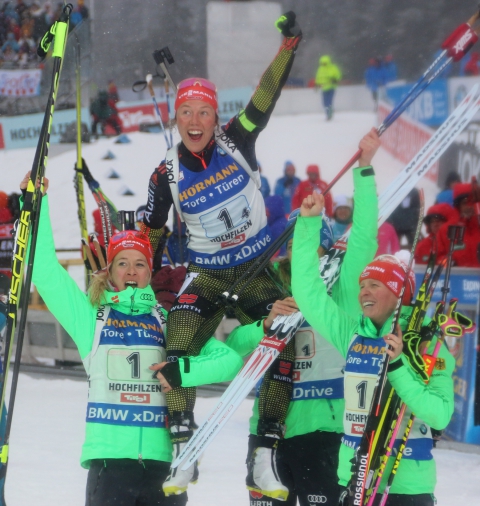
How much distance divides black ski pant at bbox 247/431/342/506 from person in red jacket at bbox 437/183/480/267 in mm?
3039

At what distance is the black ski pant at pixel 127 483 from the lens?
9.84 feet

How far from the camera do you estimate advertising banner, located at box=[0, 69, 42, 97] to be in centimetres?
1505

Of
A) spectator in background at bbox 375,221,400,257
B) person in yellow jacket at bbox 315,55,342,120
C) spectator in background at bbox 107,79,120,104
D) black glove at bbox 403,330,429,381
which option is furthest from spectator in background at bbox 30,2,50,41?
black glove at bbox 403,330,429,381

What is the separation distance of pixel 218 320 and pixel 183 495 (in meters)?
0.70

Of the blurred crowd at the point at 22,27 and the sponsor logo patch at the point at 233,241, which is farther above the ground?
the blurred crowd at the point at 22,27

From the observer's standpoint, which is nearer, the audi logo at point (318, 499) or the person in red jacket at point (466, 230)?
the audi logo at point (318, 499)

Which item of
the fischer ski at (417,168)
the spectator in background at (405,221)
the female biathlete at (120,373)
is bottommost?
the female biathlete at (120,373)

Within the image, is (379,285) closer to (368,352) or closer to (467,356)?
(368,352)

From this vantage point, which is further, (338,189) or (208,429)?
(338,189)

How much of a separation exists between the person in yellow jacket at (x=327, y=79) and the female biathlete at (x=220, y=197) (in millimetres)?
14413

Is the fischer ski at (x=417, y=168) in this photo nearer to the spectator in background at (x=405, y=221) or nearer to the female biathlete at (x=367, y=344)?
the female biathlete at (x=367, y=344)

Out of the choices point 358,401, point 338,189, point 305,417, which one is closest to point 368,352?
A: point 358,401

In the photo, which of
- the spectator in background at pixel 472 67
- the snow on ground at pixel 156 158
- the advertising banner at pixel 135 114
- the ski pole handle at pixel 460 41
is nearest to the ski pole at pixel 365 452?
the ski pole handle at pixel 460 41

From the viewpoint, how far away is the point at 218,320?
3.46 metres
